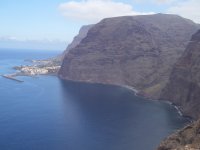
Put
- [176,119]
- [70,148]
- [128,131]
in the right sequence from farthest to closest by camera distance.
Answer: [176,119] < [128,131] < [70,148]

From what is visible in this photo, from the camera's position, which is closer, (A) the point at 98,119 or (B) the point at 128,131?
(B) the point at 128,131

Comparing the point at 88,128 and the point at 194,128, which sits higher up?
the point at 194,128

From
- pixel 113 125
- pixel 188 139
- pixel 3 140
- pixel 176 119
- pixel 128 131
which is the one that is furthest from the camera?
pixel 176 119

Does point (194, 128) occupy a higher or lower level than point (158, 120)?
higher

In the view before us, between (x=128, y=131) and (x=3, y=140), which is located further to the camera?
(x=128, y=131)

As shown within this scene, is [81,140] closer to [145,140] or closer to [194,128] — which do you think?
[145,140]

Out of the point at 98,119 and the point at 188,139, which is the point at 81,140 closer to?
the point at 98,119

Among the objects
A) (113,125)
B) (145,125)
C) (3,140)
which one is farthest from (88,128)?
(3,140)

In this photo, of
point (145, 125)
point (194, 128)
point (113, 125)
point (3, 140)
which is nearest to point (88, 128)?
point (113, 125)

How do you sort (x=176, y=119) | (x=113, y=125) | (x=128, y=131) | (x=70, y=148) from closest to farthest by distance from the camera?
(x=70, y=148), (x=128, y=131), (x=113, y=125), (x=176, y=119)
